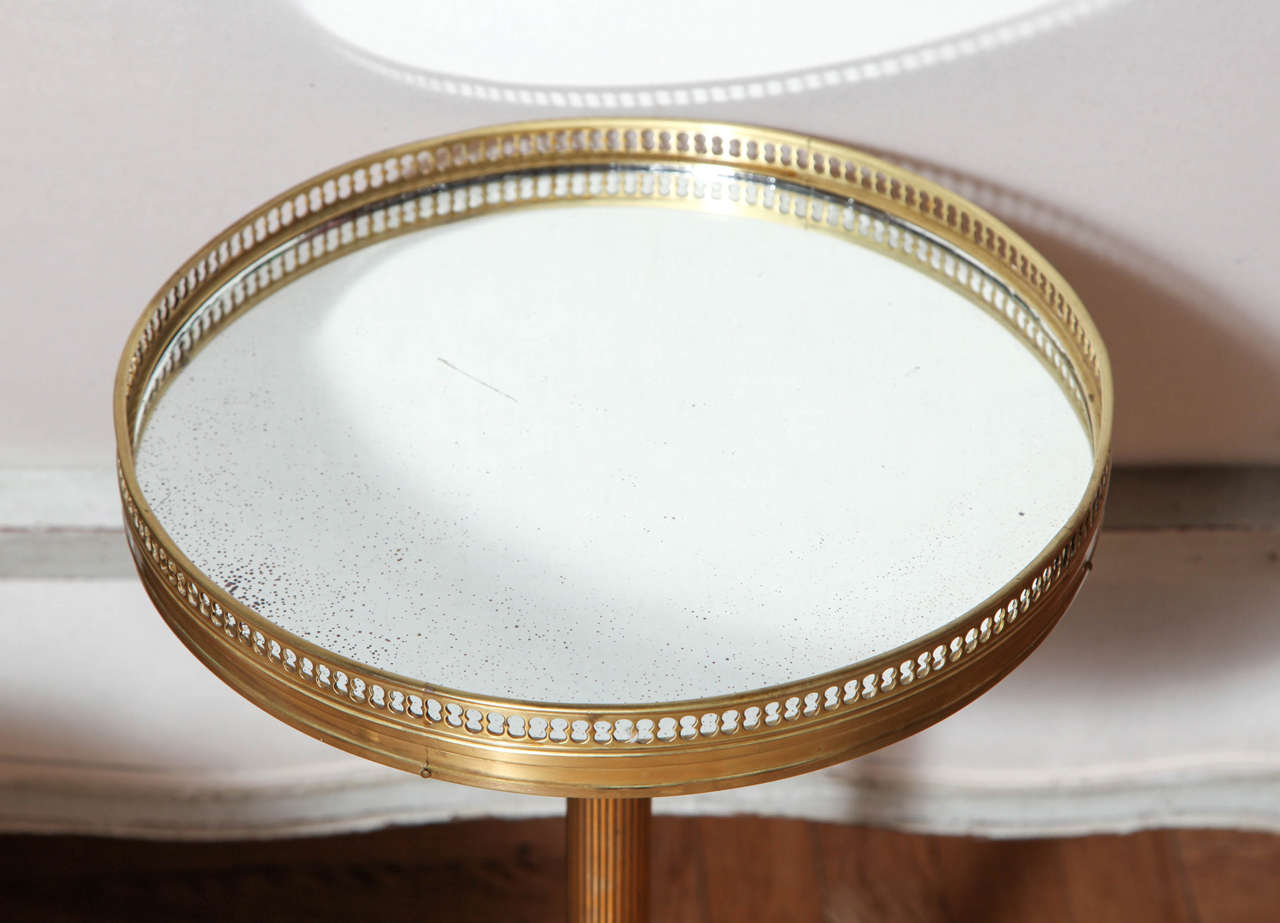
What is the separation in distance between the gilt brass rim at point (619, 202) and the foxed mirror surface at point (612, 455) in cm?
1

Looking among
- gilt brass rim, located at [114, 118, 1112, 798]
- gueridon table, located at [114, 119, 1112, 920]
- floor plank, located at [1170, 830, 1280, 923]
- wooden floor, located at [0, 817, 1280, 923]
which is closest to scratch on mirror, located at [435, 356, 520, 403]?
gueridon table, located at [114, 119, 1112, 920]

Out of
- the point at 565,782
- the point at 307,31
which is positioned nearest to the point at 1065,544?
the point at 565,782

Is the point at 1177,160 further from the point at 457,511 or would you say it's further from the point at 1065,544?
the point at 457,511

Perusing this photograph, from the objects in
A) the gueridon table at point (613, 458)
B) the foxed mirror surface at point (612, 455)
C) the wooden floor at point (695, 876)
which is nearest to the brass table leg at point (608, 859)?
the gueridon table at point (613, 458)

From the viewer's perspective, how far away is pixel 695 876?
1168 millimetres

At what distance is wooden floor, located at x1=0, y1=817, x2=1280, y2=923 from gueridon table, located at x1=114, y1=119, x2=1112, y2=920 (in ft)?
1.35

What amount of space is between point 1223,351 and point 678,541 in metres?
0.47

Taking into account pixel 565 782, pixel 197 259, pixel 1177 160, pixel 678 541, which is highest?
pixel 1177 160

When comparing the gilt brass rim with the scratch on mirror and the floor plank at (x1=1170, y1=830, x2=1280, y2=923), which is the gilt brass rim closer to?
the scratch on mirror

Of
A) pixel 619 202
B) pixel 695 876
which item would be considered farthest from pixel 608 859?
pixel 695 876

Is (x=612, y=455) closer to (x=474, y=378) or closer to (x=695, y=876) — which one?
(x=474, y=378)

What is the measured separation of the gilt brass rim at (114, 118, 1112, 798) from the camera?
0.57 metres

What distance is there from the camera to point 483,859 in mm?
1184

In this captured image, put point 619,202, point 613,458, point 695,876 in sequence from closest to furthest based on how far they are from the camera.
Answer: point 613,458, point 619,202, point 695,876
